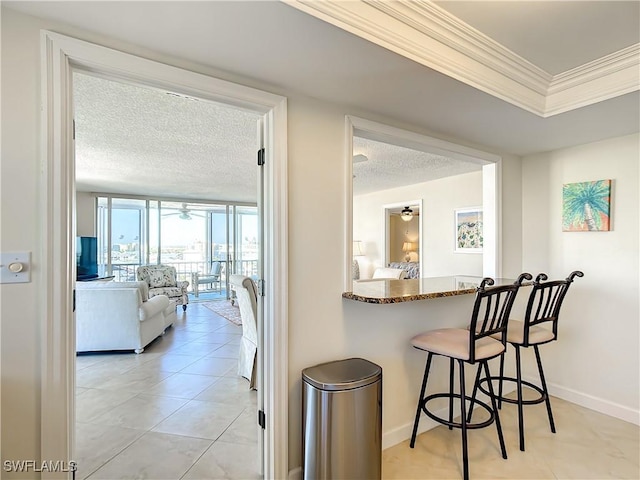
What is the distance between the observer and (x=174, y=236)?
291 inches

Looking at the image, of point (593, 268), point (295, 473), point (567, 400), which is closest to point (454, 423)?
point (295, 473)

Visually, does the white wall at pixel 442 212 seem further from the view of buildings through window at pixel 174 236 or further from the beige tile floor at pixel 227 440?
the view of buildings through window at pixel 174 236

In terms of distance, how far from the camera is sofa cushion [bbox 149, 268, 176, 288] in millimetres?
6117

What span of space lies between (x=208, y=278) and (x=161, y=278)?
1.50 meters

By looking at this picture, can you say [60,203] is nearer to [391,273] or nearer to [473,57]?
[473,57]

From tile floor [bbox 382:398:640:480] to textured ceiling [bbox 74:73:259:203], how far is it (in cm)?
232

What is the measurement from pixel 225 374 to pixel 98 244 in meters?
5.04

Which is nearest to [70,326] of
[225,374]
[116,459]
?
[116,459]

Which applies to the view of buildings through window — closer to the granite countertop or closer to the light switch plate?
the granite countertop

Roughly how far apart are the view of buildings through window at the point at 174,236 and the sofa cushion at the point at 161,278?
944 millimetres

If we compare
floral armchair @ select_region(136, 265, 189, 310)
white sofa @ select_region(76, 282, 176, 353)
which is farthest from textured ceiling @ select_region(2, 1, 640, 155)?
floral armchair @ select_region(136, 265, 189, 310)

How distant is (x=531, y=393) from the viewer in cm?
287

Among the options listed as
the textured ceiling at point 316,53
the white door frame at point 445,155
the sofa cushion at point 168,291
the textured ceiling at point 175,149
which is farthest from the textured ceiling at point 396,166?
the sofa cushion at point 168,291

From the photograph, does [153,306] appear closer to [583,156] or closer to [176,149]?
[176,149]
